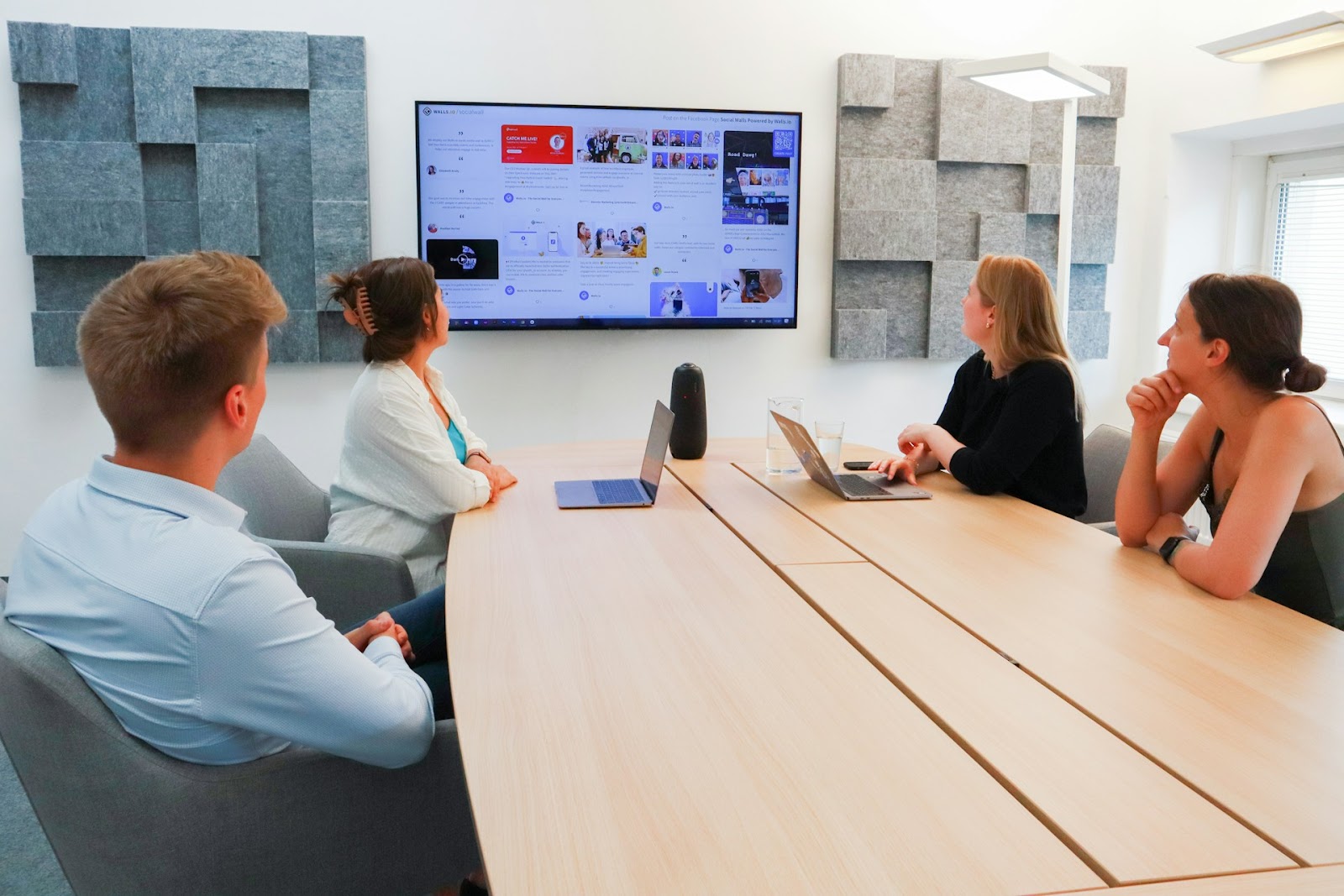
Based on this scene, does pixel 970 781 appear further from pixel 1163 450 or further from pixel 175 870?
pixel 1163 450

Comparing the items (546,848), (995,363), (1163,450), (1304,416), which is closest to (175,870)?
(546,848)

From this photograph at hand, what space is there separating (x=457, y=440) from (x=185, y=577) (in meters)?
1.55

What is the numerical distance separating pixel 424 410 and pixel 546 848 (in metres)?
1.49

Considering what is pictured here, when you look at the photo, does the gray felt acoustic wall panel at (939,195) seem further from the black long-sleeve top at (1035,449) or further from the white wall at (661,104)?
the black long-sleeve top at (1035,449)

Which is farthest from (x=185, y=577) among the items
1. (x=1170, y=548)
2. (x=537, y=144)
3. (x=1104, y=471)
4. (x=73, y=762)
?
(x=537, y=144)

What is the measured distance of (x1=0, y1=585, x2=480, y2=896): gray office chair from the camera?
1083 mm

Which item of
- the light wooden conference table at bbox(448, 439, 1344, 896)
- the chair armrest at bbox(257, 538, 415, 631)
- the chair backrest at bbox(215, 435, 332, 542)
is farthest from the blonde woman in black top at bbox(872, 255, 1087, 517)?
the chair backrest at bbox(215, 435, 332, 542)

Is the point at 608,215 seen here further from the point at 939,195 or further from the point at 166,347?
the point at 166,347

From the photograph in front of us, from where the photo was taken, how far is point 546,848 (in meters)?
0.87

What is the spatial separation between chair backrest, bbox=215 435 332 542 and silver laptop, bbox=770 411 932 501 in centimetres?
109

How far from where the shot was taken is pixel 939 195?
4.09 m

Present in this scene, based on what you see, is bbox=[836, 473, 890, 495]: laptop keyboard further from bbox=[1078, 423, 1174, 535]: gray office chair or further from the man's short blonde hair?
the man's short blonde hair

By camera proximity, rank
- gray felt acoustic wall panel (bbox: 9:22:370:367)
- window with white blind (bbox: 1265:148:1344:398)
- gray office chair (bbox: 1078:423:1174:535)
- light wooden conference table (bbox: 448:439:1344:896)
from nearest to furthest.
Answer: light wooden conference table (bbox: 448:439:1344:896), gray office chair (bbox: 1078:423:1174:535), gray felt acoustic wall panel (bbox: 9:22:370:367), window with white blind (bbox: 1265:148:1344:398)

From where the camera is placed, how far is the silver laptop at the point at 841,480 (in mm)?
2254
